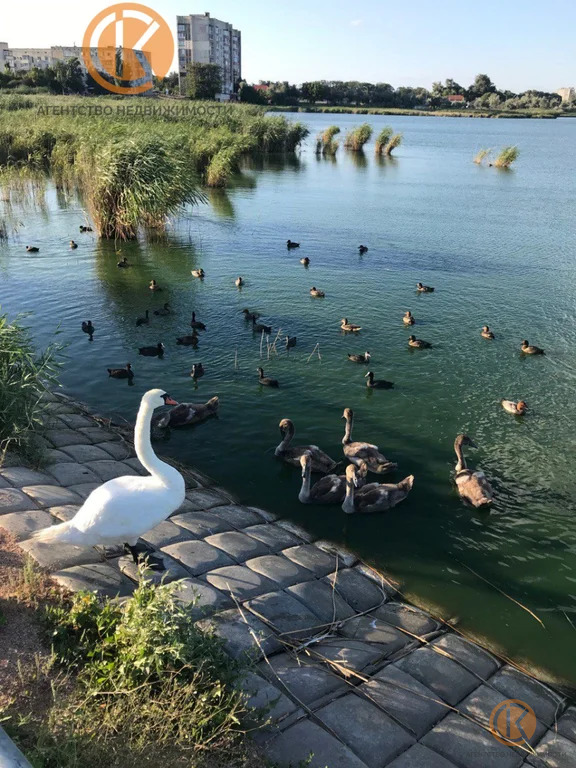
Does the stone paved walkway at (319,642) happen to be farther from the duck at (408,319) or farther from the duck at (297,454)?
the duck at (408,319)

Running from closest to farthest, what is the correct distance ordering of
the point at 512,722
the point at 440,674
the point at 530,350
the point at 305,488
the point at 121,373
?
1. the point at 512,722
2. the point at 440,674
3. the point at 305,488
4. the point at 121,373
5. the point at 530,350

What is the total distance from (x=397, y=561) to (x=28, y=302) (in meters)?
17.0

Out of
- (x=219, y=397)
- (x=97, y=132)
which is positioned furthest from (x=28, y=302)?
(x=97, y=132)

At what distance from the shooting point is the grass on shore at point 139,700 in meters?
4.99

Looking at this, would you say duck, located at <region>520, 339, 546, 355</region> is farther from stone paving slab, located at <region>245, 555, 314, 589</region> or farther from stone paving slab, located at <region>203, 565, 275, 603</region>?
stone paving slab, located at <region>203, 565, 275, 603</region>

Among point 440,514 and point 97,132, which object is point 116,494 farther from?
point 97,132

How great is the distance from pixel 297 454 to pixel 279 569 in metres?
4.03

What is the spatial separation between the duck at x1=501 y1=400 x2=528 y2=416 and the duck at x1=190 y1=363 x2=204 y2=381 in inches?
324

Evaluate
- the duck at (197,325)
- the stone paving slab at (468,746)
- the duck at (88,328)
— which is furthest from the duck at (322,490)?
the duck at (88,328)

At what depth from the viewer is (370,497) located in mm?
11531

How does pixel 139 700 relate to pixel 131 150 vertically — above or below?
below

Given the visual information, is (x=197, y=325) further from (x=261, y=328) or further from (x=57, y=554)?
(x=57, y=554)

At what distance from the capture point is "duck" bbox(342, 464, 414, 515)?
11508 millimetres

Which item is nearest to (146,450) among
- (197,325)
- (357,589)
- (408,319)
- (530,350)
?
(357,589)
